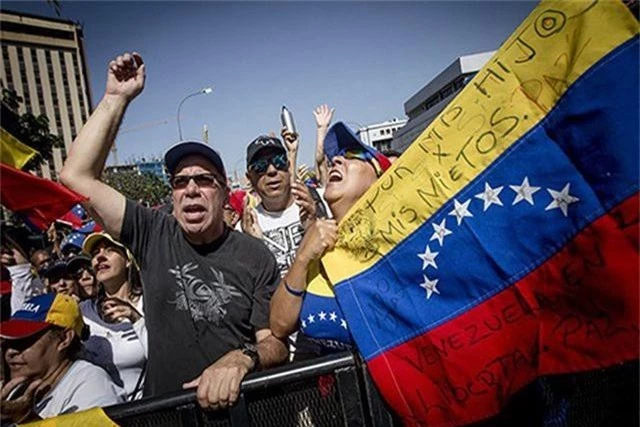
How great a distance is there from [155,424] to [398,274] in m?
0.95

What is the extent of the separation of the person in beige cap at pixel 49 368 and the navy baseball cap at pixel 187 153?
926mm

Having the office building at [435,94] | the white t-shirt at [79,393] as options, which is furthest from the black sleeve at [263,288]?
the office building at [435,94]

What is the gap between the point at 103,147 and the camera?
1979mm

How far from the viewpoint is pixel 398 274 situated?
151 centimetres

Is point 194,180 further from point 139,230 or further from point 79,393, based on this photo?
point 79,393

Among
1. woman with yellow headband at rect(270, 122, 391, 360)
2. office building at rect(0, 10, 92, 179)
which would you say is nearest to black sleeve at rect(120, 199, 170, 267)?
woman with yellow headband at rect(270, 122, 391, 360)

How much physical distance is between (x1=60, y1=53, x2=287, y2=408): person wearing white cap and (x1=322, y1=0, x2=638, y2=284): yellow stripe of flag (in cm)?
56

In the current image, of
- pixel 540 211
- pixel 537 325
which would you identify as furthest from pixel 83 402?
pixel 540 211

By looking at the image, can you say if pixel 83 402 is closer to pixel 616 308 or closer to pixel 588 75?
pixel 616 308

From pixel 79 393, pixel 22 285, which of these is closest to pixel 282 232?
pixel 79 393

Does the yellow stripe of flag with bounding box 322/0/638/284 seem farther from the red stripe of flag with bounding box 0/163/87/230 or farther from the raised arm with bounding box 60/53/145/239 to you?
the red stripe of flag with bounding box 0/163/87/230

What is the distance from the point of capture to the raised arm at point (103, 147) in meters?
1.93

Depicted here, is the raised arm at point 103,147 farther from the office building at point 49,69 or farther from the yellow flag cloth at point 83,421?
the office building at point 49,69

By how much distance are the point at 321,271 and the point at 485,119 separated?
2.74ft
